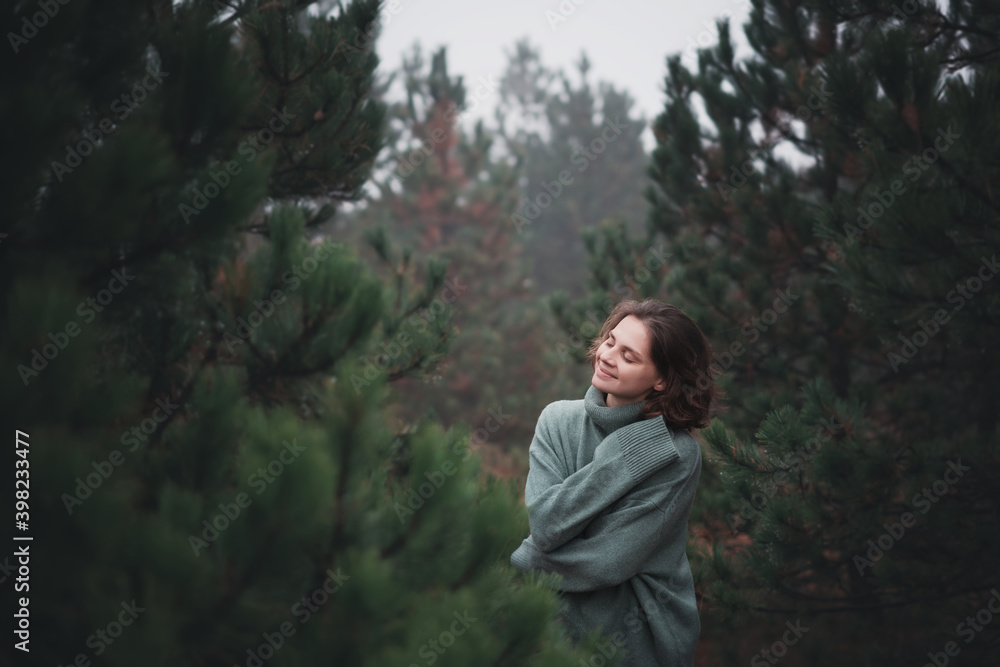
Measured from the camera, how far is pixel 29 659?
1048 millimetres

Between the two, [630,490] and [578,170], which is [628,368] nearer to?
[630,490]

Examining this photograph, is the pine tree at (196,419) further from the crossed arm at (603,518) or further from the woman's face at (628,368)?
the woman's face at (628,368)

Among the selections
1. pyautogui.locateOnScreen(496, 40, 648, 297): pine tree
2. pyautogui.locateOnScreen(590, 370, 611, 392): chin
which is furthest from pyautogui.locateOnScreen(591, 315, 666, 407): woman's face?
pyautogui.locateOnScreen(496, 40, 648, 297): pine tree

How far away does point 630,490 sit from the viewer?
1725mm

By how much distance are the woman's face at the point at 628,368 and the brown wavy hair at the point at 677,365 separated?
0.02m

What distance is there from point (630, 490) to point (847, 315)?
2.86 metres

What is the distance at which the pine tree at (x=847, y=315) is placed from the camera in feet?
8.46

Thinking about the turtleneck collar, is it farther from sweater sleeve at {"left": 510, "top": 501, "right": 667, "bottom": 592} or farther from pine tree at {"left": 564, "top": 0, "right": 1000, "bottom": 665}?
pine tree at {"left": 564, "top": 0, "right": 1000, "bottom": 665}

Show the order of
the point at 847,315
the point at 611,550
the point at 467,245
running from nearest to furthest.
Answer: the point at 611,550 → the point at 847,315 → the point at 467,245

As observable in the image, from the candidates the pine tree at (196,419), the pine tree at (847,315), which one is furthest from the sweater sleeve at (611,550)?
the pine tree at (847,315)

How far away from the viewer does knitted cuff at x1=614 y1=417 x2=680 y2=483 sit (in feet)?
5.55

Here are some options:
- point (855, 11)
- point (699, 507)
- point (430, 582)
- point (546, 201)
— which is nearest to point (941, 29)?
point (855, 11)

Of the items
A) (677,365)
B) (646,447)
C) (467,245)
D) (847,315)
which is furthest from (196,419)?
(467,245)

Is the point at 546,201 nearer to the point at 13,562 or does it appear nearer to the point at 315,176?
the point at 315,176
